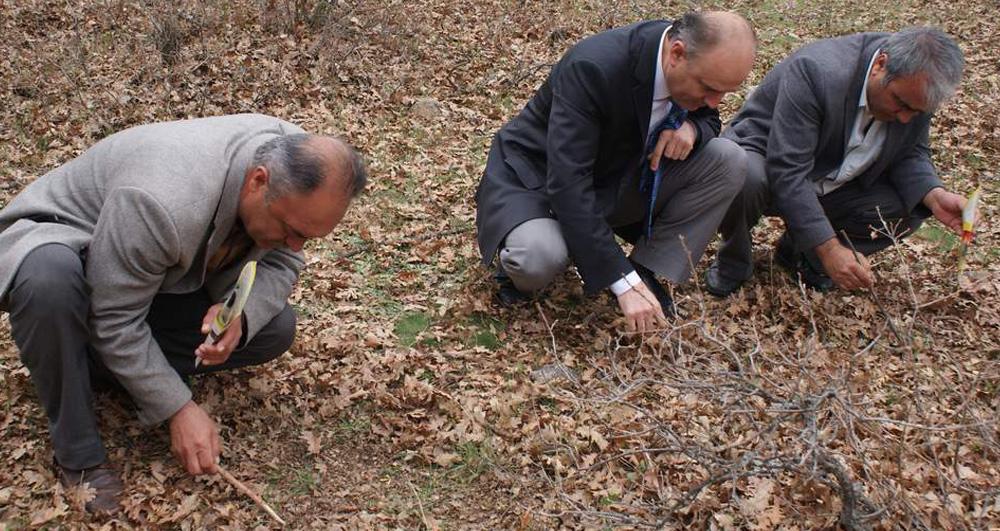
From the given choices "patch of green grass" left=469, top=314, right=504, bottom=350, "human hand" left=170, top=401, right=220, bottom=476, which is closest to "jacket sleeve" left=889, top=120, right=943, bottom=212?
"patch of green grass" left=469, top=314, right=504, bottom=350

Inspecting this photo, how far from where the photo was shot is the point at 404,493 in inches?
134

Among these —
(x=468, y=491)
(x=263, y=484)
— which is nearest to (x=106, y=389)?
(x=263, y=484)

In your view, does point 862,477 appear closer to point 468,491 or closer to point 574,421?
point 574,421

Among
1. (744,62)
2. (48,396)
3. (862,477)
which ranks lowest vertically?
(862,477)

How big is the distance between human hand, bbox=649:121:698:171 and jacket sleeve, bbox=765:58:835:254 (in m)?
0.66

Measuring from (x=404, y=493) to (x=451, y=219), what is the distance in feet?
8.38

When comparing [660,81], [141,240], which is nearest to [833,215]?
[660,81]

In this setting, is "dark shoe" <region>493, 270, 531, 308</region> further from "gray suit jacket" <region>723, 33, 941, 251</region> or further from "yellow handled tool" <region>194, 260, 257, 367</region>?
"yellow handled tool" <region>194, 260, 257, 367</region>

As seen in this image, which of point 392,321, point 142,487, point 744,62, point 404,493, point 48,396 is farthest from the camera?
point 392,321

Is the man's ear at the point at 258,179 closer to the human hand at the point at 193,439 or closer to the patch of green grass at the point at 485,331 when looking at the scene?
the human hand at the point at 193,439

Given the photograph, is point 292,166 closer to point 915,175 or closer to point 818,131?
point 818,131

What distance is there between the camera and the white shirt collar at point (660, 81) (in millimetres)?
3889

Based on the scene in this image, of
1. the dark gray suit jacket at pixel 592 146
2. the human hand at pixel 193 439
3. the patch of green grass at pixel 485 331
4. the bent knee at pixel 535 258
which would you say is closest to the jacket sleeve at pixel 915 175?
the dark gray suit jacket at pixel 592 146

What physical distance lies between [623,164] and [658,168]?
19 cm
